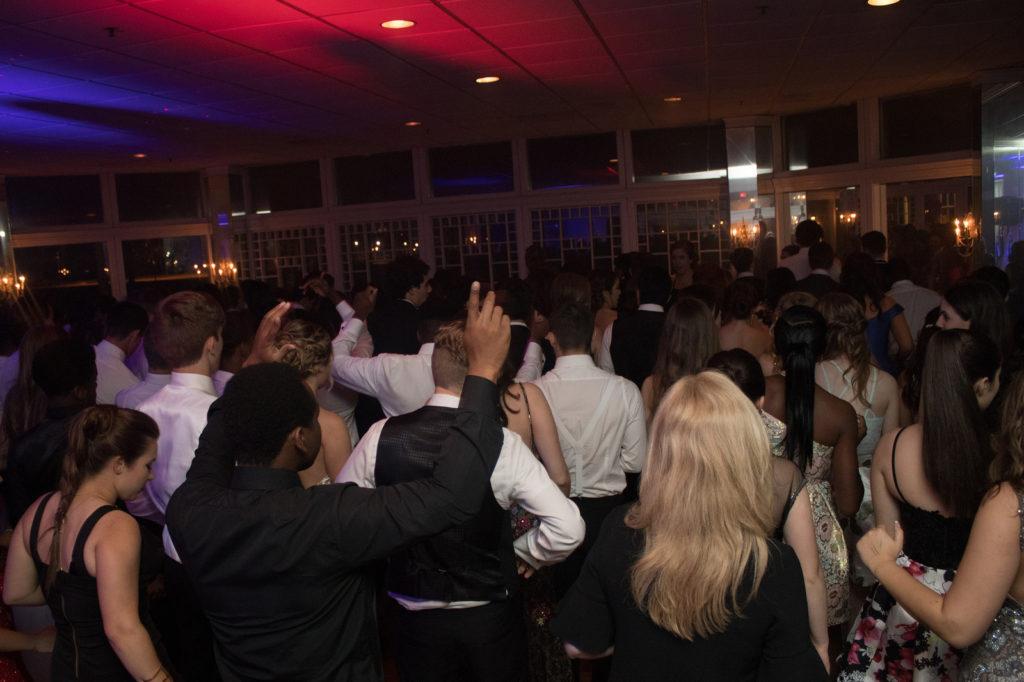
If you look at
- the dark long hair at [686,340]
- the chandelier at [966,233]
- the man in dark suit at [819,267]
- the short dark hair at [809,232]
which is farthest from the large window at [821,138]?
the dark long hair at [686,340]

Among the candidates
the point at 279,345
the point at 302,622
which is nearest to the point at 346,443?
the point at 279,345

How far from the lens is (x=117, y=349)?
14.6 feet

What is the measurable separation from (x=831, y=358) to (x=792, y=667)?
2205mm

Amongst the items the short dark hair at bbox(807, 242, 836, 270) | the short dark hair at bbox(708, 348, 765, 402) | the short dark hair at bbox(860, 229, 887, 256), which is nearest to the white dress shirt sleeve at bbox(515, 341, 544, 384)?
the short dark hair at bbox(708, 348, 765, 402)

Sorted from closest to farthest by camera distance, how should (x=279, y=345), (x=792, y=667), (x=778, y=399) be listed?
(x=792, y=667), (x=279, y=345), (x=778, y=399)

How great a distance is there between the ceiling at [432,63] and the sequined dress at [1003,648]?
12.8 ft

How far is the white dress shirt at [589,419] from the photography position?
3.42m

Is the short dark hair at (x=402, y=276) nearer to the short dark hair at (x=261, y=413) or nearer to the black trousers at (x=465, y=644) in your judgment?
the black trousers at (x=465, y=644)

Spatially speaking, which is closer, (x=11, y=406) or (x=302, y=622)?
(x=302, y=622)

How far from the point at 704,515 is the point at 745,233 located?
9317 mm

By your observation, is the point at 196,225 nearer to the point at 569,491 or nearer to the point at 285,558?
the point at 569,491

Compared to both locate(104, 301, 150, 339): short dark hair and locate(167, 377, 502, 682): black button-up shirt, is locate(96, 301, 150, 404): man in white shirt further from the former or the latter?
locate(167, 377, 502, 682): black button-up shirt

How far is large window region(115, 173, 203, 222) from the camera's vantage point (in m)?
12.1

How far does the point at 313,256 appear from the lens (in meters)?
12.3
